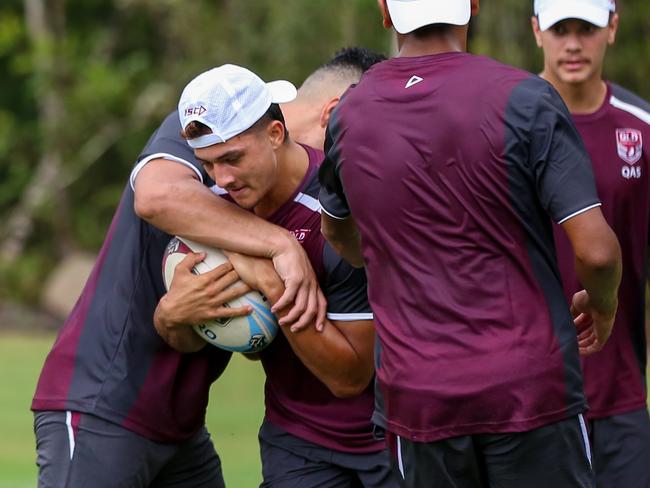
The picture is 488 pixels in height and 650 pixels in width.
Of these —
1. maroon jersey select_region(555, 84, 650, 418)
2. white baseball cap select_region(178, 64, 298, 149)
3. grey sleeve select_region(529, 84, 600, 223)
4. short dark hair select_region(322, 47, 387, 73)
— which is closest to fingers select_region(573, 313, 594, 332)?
grey sleeve select_region(529, 84, 600, 223)

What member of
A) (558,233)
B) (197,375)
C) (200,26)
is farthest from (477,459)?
(200,26)

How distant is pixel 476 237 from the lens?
4.13 meters

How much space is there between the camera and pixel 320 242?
17.0 ft

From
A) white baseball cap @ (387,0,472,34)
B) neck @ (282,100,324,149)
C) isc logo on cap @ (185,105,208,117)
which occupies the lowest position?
neck @ (282,100,324,149)

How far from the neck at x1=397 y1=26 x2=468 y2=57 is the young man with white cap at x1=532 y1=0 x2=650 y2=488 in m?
1.75

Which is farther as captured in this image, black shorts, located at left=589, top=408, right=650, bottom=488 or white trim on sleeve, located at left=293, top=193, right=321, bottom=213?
black shorts, located at left=589, top=408, right=650, bottom=488

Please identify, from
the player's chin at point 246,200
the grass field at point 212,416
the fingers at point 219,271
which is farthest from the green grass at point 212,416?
the player's chin at point 246,200

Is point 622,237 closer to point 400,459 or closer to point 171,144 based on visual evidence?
point 400,459

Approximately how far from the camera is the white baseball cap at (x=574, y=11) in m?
6.14

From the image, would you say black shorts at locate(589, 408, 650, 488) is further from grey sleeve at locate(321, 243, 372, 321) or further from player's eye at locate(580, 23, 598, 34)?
player's eye at locate(580, 23, 598, 34)

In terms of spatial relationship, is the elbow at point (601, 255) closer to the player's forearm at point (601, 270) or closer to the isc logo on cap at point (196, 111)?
the player's forearm at point (601, 270)

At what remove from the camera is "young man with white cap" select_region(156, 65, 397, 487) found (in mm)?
4891

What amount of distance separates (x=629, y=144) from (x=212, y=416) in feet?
25.4

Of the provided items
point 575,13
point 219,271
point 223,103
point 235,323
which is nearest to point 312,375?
point 235,323
